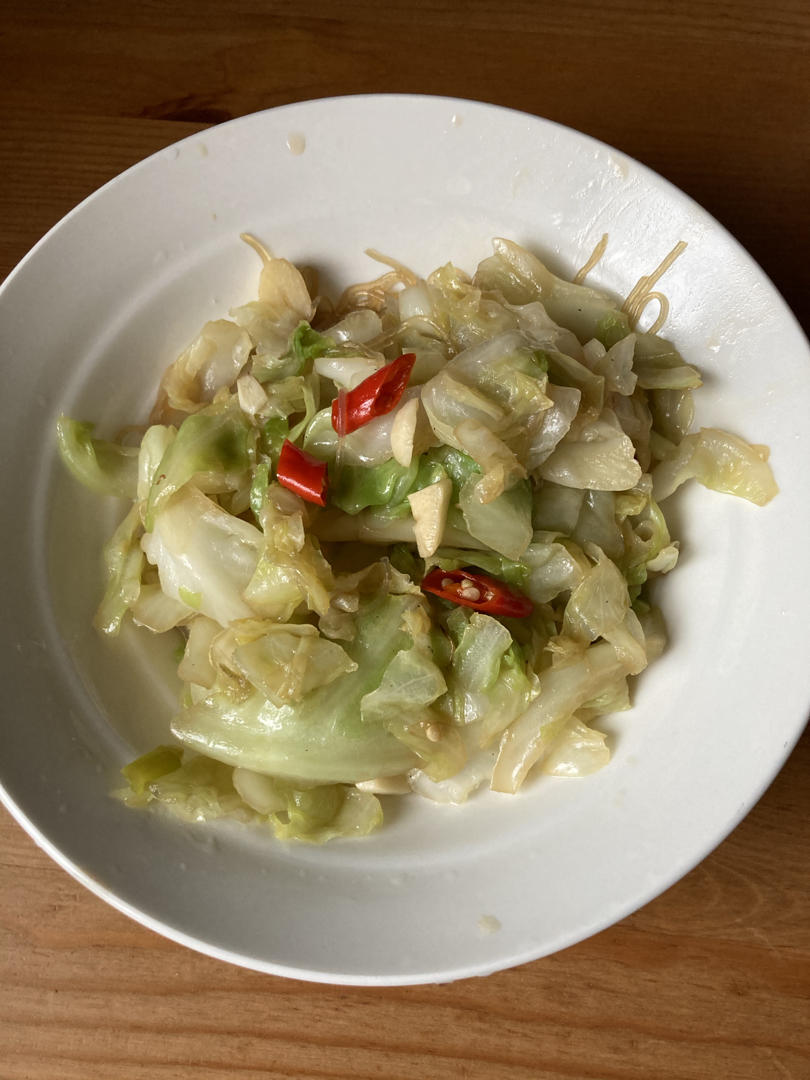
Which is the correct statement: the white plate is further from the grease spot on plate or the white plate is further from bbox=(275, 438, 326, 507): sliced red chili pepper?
bbox=(275, 438, 326, 507): sliced red chili pepper

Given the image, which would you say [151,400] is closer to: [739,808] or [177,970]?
[177,970]

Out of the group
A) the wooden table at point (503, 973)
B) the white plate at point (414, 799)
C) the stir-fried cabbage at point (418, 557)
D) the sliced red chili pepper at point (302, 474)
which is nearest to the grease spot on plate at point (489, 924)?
the white plate at point (414, 799)

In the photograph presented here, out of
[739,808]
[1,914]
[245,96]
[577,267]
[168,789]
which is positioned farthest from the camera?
[245,96]

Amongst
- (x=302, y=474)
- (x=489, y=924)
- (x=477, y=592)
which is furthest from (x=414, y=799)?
(x=302, y=474)

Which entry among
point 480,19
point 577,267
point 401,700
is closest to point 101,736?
point 401,700

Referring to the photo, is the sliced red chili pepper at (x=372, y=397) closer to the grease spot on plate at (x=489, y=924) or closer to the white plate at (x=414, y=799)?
the white plate at (x=414, y=799)

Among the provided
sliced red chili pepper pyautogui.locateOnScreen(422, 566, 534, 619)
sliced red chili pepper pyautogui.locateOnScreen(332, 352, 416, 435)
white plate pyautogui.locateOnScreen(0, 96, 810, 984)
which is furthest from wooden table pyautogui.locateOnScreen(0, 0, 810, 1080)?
sliced red chili pepper pyautogui.locateOnScreen(332, 352, 416, 435)
